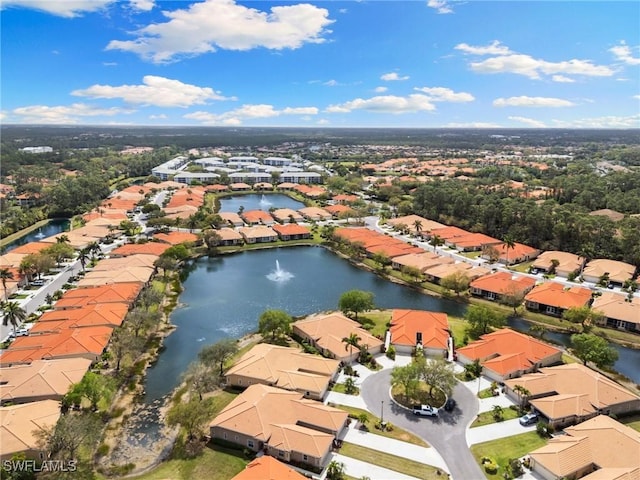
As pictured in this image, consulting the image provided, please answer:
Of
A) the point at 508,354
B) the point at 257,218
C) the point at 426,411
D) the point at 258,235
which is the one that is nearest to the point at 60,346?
the point at 426,411

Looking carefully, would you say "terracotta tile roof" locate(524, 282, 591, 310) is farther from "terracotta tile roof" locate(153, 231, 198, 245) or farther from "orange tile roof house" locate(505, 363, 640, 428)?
"terracotta tile roof" locate(153, 231, 198, 245)

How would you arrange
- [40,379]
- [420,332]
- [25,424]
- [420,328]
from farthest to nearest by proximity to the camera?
[420,328] → [420,332] → [40,379] → [25,424]

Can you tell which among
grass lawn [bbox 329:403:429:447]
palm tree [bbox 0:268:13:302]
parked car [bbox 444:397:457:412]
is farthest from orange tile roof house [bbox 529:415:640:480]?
palm tree [bbox 0:268:13:302]

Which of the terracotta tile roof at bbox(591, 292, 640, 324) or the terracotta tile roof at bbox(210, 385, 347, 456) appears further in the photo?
the terracotta tile roof at bbox(591, 292, 640, 324)

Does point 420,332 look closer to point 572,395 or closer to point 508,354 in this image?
point 508,354

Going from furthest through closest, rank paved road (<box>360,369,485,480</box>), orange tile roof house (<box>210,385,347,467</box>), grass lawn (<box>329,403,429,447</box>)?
grass lawn (<box>329,403,429,447</box>), orange tile roof house (<box>210,385,347,467</box>), paved road (<box>360,369,485,480</box>)

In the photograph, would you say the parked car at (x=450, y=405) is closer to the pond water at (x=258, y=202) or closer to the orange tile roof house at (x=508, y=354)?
the orange tile roof house at (x=508, y=354)
